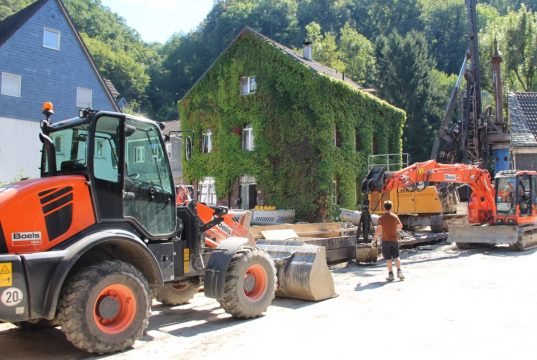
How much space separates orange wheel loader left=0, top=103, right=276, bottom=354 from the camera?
5.07 meters

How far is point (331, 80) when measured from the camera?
26.6 meters

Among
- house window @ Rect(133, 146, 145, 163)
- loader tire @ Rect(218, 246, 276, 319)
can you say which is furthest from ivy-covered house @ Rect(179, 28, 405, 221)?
house window @ Rect(133, 146, 145, 163)

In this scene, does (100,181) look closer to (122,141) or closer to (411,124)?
(122,141)

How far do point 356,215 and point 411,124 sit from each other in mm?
27539

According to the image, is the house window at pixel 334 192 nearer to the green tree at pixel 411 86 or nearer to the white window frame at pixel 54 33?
the white window frame at pixel 54 33

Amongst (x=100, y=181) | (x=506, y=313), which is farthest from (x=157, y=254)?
(x=506, y=313)

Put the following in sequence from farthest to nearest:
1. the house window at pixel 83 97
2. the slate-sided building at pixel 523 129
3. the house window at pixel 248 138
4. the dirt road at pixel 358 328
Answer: the slate-sided building at pixel 523 129 < the house window at pixel 248 138 < the house window at pixel 83 97 < the dirt road at pixel 358 328

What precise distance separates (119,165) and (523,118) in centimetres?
3047

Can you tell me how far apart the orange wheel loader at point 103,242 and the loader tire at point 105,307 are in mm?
10

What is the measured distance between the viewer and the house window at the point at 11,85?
23.4 meters

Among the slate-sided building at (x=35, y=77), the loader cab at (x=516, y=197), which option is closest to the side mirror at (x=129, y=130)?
the loader cab at (x=516, y=197)

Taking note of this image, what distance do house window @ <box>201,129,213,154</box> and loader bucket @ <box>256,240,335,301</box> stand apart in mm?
22662

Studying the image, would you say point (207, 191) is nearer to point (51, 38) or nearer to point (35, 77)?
point (35, 77)

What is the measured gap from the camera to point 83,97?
26453 millimetres
